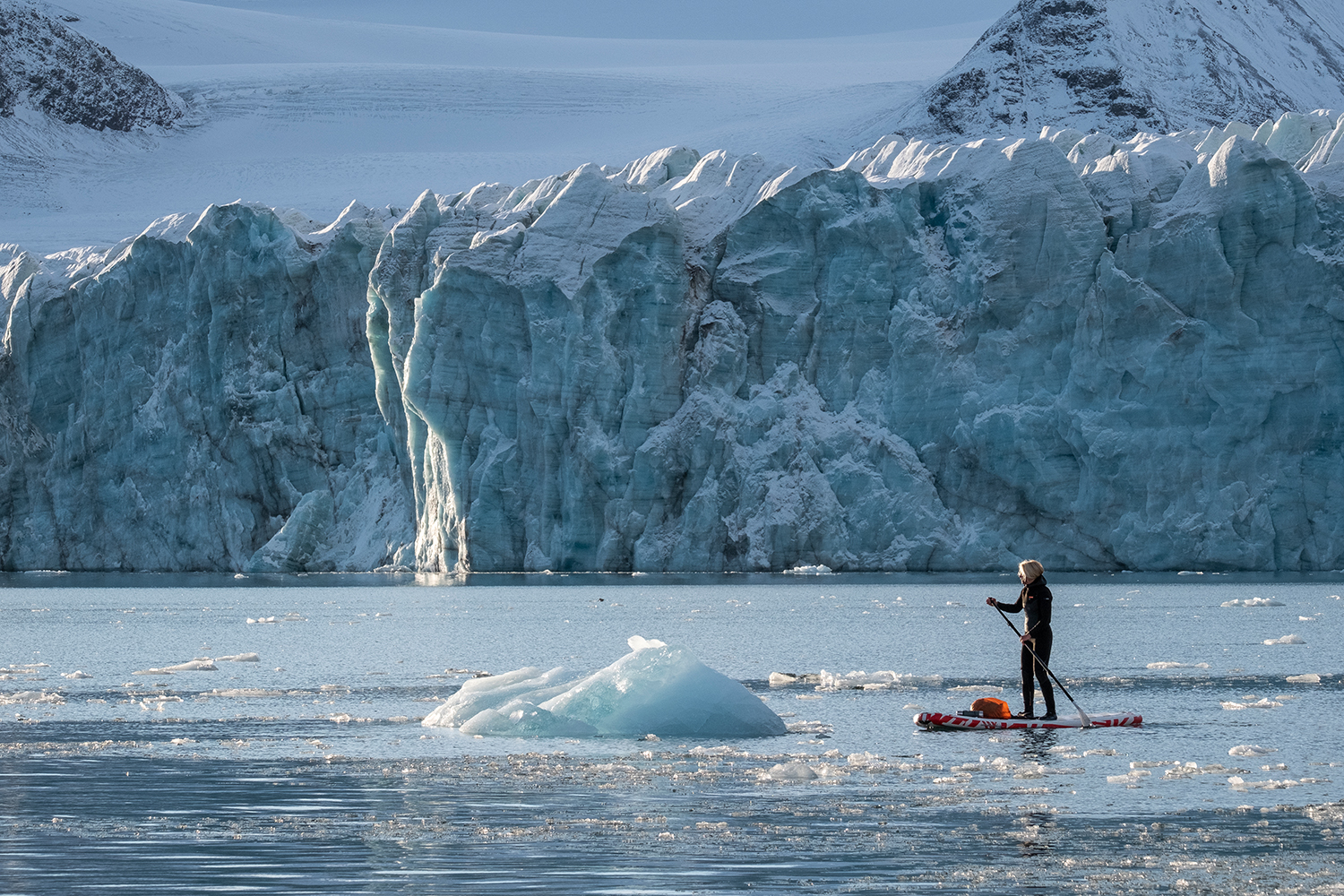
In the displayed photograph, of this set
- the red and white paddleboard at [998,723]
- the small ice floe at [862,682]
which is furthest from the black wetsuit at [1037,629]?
the small ice floe at [862,682]

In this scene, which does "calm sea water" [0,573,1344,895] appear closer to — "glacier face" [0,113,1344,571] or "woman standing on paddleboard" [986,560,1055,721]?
"woman standing on paddleboard" [986,560,1055,721]

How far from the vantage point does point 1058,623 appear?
34.8 metres

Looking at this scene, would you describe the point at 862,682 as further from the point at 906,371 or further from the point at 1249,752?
the point at 906,371

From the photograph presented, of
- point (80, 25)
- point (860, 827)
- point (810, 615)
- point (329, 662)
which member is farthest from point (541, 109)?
point (860, 827)

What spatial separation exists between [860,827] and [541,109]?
4752 inches

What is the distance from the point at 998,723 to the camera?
16.5m

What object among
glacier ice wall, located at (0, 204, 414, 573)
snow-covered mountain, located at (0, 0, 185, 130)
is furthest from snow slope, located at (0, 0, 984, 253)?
glacier ice wall, located at (0, 204, 414, 573)

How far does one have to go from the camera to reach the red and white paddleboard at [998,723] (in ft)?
54.1

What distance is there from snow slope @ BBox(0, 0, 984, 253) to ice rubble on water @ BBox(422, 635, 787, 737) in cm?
8440

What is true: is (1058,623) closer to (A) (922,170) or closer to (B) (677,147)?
(A) (922,170)

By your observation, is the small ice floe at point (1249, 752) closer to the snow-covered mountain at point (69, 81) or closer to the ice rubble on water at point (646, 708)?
the ice rubble on water at point (646, 708)

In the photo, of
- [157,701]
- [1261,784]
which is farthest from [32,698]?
[1261,784]

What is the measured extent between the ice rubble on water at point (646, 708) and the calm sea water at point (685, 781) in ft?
1.09

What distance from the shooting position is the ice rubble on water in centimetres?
1617
